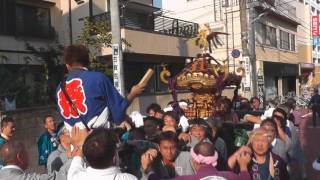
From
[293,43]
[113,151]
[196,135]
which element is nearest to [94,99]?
[113,151]

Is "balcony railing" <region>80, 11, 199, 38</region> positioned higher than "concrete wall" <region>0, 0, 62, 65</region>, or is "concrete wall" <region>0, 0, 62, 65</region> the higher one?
"balcony railing" <region>80, 11, 199, 38</region>

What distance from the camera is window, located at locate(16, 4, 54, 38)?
16.2 m

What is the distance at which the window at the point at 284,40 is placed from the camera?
33281mm

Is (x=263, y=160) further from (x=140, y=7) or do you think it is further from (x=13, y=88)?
(x=140, y=7)

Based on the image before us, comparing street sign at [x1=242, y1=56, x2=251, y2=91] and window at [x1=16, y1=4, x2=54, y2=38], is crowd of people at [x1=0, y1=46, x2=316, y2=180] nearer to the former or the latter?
window at [x1=16, y1=4, x2=54, y2=38]

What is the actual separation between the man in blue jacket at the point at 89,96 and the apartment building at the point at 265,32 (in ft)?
57.6

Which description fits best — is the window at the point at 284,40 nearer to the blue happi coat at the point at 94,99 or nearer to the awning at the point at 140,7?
the awning at the point at 140,7

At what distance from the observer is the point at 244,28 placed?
18375mm

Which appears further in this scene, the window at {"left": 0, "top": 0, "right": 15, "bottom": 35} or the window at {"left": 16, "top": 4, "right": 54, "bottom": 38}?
the window at {"left": 16, "top": 4, "right": 54, "bottom": 38}

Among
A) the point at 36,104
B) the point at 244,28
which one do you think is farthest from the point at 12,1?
the point at 244,28

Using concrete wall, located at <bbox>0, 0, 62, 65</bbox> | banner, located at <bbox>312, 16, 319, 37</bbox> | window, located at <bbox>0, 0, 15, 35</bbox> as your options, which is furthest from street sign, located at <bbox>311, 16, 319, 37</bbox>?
window, located at <bbox>0, 0, 15, 35</bbox>

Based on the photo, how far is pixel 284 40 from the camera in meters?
34.0

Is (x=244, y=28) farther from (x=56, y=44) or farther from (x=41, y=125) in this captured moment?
(x=41, y=125)

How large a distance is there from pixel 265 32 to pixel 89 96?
2769 centimetres
